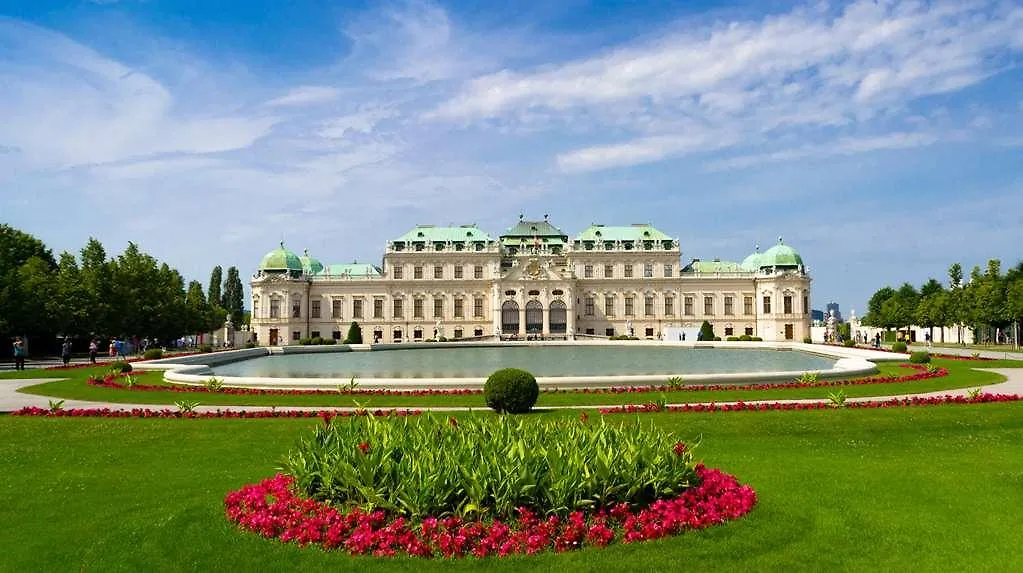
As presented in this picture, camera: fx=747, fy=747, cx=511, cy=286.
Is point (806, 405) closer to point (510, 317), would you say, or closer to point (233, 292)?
point (510, 317)

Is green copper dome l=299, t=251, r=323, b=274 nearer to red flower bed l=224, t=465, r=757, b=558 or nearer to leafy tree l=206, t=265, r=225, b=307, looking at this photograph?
leafy tree l=206, t=265, r=225, b=307

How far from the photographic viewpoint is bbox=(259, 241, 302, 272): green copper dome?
90875mm

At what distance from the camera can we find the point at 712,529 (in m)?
9.11

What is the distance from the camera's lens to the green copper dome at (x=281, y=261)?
90875mm

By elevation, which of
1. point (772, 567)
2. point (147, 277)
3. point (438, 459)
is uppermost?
Answer: point (147, 277)

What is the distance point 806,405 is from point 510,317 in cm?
7056

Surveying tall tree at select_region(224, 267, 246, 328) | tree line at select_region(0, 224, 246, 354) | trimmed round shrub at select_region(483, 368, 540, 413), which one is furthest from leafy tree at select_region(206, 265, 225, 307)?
trimmed round shrub at select_region(483, 368, 540, 413)

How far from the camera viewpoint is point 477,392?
24.7 metres

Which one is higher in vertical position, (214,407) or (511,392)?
(511,392)

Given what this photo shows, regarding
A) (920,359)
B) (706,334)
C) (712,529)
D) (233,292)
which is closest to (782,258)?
(706,334)

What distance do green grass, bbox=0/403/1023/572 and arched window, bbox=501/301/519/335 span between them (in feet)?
236

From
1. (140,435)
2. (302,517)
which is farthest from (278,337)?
(302,517)

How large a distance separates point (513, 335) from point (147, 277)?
126 ft

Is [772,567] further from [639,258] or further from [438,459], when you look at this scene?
[639,258]
